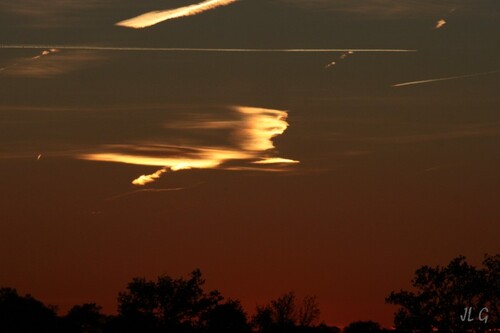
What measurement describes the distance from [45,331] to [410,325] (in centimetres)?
4486

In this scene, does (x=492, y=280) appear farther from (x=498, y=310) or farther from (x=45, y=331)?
(x=45, y=331)

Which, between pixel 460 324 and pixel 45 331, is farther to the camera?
pixel 45 331

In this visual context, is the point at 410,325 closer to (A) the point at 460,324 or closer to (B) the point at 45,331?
(A) the point at 460,324

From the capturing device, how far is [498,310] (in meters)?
185

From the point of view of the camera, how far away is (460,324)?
602 ft

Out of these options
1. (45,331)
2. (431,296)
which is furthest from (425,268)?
(45,331)

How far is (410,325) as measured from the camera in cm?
18650

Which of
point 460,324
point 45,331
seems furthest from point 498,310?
point 45,331

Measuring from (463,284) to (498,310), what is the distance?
6.30 metres

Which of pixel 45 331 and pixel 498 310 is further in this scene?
pixel 45 331

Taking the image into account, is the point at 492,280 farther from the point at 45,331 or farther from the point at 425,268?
the point at 45,331

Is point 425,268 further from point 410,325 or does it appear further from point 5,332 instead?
point 5,332

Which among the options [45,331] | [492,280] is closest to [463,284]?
[492,280]

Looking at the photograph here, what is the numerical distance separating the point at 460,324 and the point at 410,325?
20.0ft
